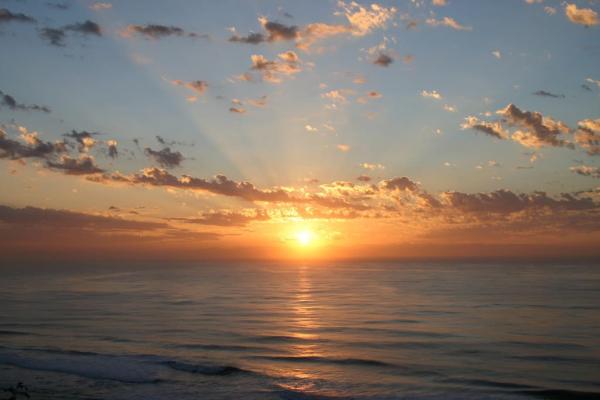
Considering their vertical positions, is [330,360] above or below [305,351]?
above

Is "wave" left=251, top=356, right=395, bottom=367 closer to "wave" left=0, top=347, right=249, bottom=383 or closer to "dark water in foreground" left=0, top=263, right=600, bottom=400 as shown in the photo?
"dark water in foreground" left=0, top=263, right=600, bottom=400

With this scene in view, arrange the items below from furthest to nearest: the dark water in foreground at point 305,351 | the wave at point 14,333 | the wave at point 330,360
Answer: the wave at point 14,333 → the wave at point 330,360 → the dark water in foreground at point 305,351

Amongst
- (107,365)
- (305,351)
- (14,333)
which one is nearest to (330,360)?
(305,351)

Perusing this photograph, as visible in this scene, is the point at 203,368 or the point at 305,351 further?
the point at 305,351

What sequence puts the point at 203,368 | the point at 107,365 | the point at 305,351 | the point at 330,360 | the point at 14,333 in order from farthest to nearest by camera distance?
the point at 14,333 → the point at 305,351 → the point at 330,360 → the point at 107,365 → the point at 203,368

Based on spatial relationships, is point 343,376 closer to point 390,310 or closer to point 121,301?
point 390,310

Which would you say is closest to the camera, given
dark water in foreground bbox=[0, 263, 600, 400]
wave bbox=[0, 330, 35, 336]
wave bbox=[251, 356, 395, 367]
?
dark water in foreground bbox=[0, 263, 600, 400]

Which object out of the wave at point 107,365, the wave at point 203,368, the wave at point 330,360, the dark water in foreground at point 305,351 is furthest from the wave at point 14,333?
the wave at point 330,360

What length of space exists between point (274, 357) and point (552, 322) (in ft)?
94.3

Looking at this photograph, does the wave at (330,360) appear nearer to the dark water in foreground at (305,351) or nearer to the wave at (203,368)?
the dark water in foreground at (305,351)

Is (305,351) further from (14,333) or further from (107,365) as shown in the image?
(14,333)

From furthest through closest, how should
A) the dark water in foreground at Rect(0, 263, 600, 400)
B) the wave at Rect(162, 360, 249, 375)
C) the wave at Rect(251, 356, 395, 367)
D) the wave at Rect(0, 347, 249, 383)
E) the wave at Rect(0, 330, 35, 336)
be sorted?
the wave at Rect(0, 330, 35, 336)
the wave at Rect(251, 356, 395, 367)
the wave at Rect(162, 360, 249, 375)
the wave at Rect(0, 347, 249, 383)
the dark water in foreground at Rect(0, 263, 600, 400)

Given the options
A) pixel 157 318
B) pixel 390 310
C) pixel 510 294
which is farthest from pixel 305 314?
pixel 510 294

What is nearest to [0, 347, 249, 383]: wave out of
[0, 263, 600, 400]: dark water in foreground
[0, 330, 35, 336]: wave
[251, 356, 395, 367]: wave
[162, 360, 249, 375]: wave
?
[162, 360, 249, 375]: wave
